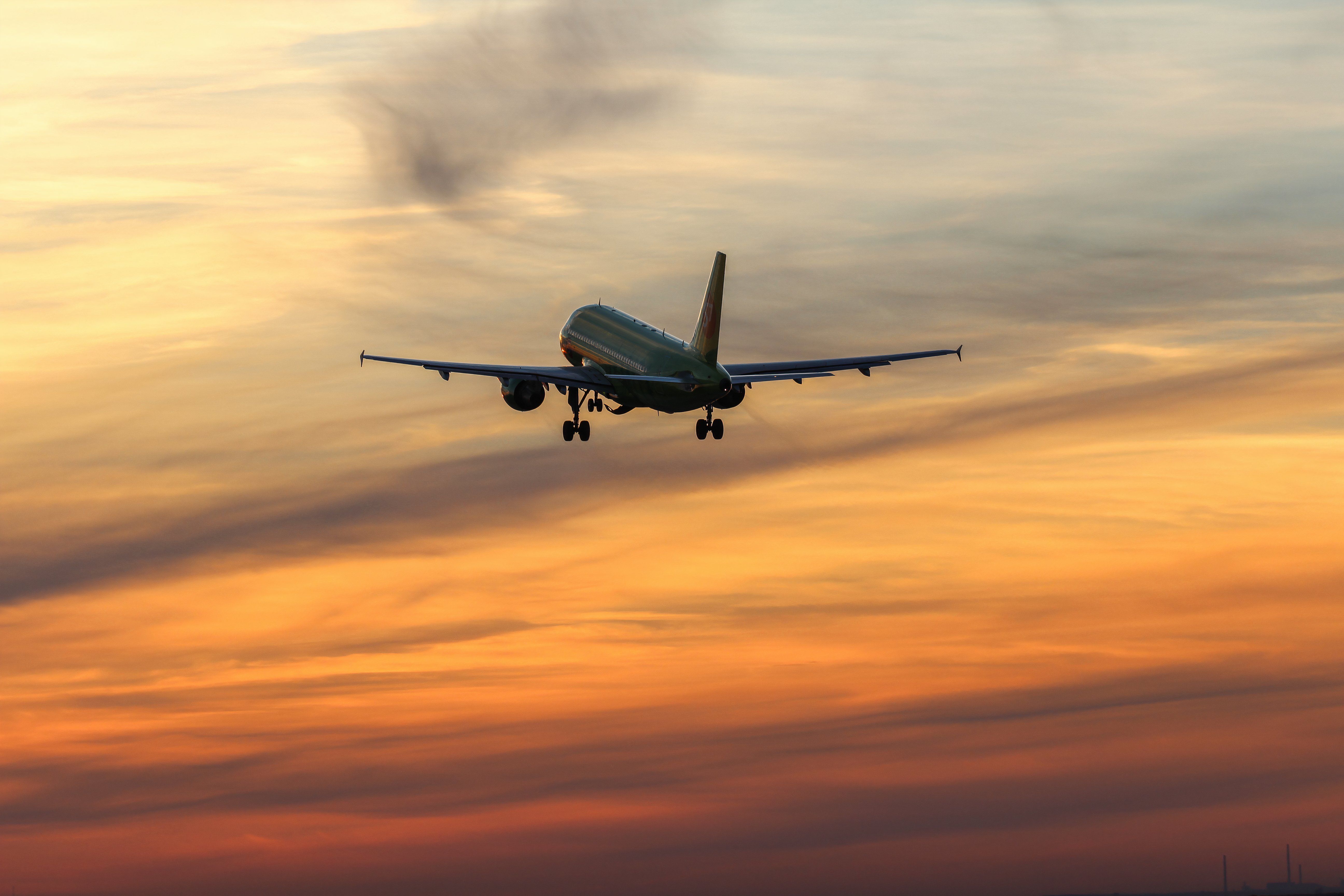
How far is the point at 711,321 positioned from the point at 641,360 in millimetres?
6710

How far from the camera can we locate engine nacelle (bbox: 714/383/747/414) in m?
106

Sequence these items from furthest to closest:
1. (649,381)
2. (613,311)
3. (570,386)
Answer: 1. (613,311)
2. (570,386)
3. (649,381)

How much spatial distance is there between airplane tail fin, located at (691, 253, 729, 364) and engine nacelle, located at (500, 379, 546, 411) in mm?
12539

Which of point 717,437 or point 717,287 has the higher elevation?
point 717,287

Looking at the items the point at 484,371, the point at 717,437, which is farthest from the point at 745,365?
the point at 484,371

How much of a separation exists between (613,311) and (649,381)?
1931 cm

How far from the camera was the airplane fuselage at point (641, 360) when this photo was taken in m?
105

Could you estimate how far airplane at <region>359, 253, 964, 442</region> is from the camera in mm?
105188

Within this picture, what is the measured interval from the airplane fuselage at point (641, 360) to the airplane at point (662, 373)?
8 centimetres

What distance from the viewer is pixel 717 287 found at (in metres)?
113

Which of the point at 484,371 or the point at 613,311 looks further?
the point at 613,311

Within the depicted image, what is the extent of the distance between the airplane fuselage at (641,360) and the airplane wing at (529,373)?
3.03ft

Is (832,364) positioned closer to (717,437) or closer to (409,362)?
(717,437)

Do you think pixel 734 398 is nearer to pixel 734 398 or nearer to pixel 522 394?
pixel 734 398
